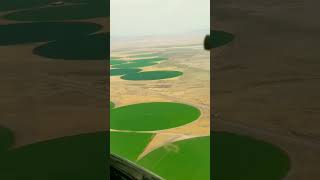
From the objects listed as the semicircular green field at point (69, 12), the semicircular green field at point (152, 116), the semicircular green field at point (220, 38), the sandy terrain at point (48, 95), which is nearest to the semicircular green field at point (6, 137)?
the sandy terrain at point (48, 95)

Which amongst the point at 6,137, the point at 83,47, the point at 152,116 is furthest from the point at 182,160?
the point at 6,137

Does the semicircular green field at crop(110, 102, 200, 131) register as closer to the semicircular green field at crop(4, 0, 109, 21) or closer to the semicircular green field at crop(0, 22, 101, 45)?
the semicircular green field at crop(0, 22, 101, 45)

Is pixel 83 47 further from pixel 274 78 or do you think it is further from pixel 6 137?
pixel 274 78

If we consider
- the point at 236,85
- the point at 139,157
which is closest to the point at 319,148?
the point at 236,85

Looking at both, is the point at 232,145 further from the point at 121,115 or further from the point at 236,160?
the point at 121,115

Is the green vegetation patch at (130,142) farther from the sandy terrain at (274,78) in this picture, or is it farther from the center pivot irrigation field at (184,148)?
the sandy terrain at (274,78)
